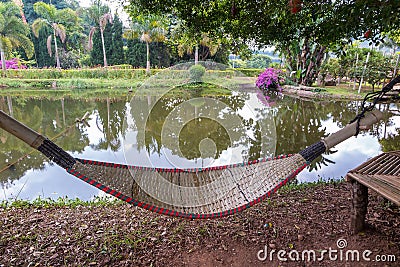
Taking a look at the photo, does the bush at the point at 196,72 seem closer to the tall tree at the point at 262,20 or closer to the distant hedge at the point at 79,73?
the tall tree at the point at 262,20

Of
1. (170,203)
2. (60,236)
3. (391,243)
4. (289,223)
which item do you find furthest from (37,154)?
(391,243)

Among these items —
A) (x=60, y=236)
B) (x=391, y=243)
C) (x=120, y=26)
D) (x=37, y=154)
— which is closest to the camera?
(x=391, y=243)

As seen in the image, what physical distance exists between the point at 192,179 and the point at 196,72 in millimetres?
1375

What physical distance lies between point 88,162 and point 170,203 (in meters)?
0.50

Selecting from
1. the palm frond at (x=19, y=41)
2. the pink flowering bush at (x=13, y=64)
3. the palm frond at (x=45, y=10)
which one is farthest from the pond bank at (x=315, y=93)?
the pink flowering bush at (x=13, y=64)

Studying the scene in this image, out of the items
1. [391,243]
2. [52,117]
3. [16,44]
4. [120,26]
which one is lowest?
[52,117]

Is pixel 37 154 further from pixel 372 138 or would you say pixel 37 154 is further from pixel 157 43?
pixel 157 43

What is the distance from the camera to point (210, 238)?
158 centimetres

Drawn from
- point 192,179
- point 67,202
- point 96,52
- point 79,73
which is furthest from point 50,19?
point 192,179

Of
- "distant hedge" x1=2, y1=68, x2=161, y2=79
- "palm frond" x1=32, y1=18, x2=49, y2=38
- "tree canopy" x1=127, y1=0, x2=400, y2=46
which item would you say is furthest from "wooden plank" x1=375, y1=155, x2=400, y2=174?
"palm frond" x1=32, y1=18, x2=49, y2=38

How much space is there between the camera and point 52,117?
5984mm

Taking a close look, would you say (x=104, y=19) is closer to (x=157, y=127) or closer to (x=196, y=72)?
(x=157, y=127)

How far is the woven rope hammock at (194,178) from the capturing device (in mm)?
1352

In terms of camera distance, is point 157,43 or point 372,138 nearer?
point 372,138
